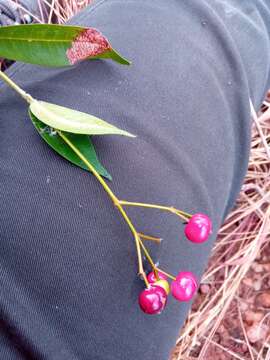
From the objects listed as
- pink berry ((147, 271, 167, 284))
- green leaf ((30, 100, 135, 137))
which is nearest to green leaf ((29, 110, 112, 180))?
green leaf ((30, 100, 135, 137))

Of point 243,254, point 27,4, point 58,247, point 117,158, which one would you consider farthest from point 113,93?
point 243,254

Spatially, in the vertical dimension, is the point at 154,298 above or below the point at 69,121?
below

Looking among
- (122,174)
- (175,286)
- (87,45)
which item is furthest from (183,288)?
(87,45)

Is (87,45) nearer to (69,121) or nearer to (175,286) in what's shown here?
(69,121)

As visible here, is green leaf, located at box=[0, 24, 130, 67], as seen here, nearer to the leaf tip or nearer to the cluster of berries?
the leaf tip

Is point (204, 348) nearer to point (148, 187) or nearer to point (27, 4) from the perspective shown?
point (148, 187)

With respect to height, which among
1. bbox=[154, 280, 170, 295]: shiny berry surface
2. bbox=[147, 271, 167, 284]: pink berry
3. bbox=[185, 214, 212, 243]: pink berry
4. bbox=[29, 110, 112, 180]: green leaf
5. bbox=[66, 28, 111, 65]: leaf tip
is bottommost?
bbox=[147, 271, 167, 284]: pink berry

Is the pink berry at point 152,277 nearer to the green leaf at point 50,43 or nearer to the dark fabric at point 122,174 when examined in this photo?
the dark fabric at point 122,174
